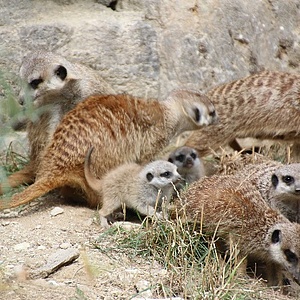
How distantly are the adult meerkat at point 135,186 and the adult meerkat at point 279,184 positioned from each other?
0.45m

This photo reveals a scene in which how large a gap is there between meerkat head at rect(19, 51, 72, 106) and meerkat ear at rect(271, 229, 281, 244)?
1584mm

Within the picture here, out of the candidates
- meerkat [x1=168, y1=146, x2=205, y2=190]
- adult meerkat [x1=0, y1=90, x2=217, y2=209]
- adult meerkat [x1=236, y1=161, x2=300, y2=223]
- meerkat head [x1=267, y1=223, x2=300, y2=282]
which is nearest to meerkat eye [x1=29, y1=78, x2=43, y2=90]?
adult meerkat [x1=0, y1=90, x2=217, y2=209]

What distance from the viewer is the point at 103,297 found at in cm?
318

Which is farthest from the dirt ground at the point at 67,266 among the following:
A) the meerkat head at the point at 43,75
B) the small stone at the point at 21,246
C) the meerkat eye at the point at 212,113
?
the meerkat eye at the point at 212,113

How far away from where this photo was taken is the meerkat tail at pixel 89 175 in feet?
13.0

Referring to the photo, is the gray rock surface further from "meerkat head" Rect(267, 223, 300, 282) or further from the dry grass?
"meerkat head" Rect(267, 223, 300, 282)

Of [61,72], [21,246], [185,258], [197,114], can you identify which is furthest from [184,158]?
[21,246]

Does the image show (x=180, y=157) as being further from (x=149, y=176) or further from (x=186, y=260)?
(x=186, y=260)

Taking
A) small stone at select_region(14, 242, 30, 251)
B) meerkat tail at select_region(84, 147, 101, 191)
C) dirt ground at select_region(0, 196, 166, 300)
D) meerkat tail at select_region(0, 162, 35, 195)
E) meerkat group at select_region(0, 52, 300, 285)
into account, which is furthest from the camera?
meerkat tail at select_region(0, 162, 35, 195)

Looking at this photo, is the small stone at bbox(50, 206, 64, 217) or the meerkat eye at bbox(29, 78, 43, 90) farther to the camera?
the meerkat eye at bbox(29, 78, 43, 90)

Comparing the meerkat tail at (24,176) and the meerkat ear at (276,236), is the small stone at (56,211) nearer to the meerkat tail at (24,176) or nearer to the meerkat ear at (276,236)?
the meerkat tail at (24,176)

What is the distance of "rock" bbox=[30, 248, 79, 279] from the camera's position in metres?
3.34

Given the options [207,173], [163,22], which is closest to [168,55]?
[163,22]

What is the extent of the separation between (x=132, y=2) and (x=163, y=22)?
26 cm
